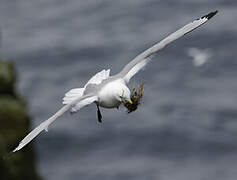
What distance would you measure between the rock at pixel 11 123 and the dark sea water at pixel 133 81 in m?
5.07

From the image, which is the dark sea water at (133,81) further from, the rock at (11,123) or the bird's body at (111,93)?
the bird's body at (111,93)

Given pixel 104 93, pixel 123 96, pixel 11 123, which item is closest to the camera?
pixel 123 96

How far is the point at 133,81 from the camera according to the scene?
18.0m

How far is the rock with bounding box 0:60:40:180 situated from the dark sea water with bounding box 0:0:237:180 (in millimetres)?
5067

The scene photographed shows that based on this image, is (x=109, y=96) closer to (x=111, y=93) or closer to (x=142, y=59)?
(x=111, y=93)

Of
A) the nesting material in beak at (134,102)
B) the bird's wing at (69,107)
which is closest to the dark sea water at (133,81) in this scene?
the nesting material in beak at (134,102)

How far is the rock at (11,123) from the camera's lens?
1295 centimetres

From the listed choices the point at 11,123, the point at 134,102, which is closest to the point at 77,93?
the point at 134,102

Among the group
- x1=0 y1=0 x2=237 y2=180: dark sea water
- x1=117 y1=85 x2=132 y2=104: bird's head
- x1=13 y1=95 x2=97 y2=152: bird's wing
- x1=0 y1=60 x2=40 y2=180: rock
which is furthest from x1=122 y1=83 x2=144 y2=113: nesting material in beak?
x1=0 y1=0 x2=237 y2=180: dark sea water

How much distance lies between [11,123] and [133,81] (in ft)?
17.9

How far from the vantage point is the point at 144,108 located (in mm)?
19797

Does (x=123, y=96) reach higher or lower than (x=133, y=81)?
lower

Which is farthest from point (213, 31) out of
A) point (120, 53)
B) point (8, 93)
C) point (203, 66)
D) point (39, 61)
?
point (8, 93)

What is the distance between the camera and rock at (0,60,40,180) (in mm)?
12953
